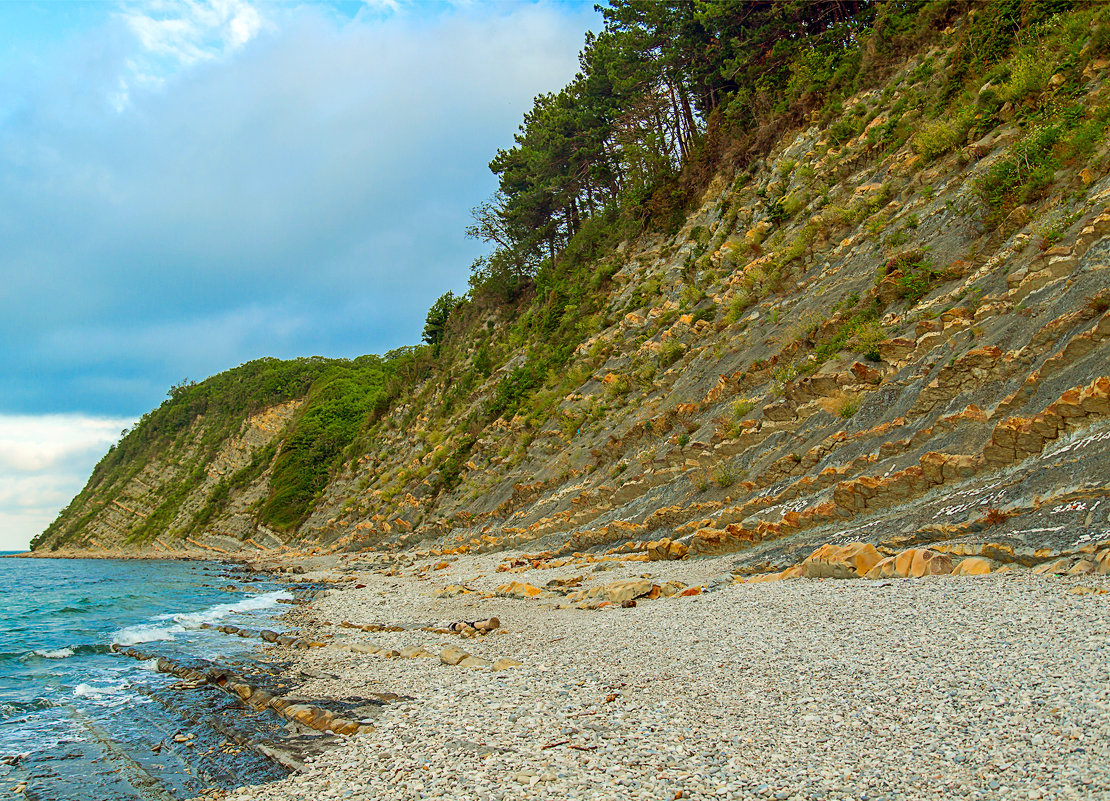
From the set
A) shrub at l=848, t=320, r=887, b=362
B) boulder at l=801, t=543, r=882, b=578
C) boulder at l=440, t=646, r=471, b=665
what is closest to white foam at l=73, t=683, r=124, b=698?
boulder at l=440, t=646, r=471, b=665

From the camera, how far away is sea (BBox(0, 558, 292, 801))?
6430mm

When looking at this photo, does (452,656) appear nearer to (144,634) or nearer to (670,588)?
(670,588)

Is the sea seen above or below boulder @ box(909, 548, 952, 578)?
above

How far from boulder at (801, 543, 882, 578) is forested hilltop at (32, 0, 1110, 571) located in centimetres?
55

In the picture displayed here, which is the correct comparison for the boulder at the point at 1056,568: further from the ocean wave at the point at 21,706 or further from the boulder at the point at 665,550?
the ocean wave at the point at 21,706

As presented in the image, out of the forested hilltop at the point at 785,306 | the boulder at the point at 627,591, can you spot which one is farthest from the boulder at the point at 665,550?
the boulder at the point at 627,591

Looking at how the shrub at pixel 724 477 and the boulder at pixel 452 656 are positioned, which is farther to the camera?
the shrub at pixel 724 477

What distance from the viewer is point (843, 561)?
9.49 m

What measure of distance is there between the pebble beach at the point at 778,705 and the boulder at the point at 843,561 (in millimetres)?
367

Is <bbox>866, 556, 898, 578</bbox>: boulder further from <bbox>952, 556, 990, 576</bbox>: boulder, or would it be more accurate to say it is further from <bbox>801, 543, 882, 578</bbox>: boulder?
<bbox>952, 556, 990, 576</bbox>: boulder

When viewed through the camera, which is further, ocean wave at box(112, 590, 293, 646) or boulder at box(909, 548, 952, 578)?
ocean wave at box(112, 590, 293, 646)

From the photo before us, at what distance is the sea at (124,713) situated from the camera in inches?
253

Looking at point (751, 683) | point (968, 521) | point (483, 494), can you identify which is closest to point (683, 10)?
point (483, 494)

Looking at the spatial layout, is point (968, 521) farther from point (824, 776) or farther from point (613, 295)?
point (613, 295)
